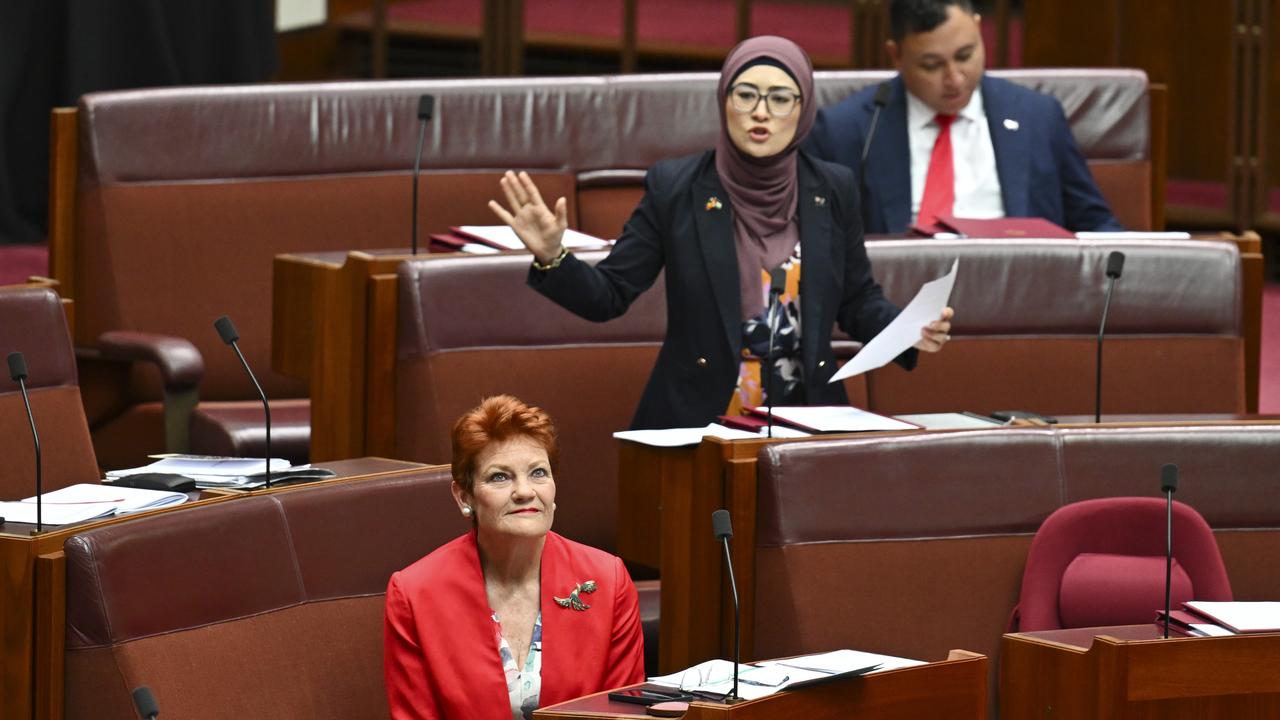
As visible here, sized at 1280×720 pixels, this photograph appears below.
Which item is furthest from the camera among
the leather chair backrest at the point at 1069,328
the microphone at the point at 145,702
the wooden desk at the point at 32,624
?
the leather chair backrest at the point at 1069,328

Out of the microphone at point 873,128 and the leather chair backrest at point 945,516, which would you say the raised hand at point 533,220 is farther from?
the microphone at point 873,128

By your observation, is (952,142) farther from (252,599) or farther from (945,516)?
(252,599)

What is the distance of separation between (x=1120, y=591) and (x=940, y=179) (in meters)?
1.16

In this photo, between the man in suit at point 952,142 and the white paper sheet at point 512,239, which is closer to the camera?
the white paper sheet at point 512,239

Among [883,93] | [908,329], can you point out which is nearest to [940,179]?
[883,93]

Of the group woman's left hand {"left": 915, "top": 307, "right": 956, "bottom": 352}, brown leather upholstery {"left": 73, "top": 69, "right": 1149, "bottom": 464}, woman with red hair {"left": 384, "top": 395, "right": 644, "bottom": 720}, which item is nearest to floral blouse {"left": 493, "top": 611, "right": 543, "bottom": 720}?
woman with red hair {"left": 384, "top": 395, "right": 644, "bottom": 720}

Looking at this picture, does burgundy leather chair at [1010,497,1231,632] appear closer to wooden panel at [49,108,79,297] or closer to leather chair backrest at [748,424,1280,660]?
leather chair backrest at [748,424,1280,660]

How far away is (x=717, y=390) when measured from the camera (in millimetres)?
2240

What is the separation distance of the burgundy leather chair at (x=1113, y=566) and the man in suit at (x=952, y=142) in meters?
1.00

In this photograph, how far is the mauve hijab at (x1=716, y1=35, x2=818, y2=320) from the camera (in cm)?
226

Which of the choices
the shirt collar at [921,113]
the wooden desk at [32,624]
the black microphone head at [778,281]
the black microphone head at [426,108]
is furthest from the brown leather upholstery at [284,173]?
the wooden desk at [32,624]

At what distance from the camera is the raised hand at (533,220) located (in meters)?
2.11

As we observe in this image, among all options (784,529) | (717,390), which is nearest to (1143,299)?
(717,390)

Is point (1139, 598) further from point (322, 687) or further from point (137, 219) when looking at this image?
point (137, 219)
